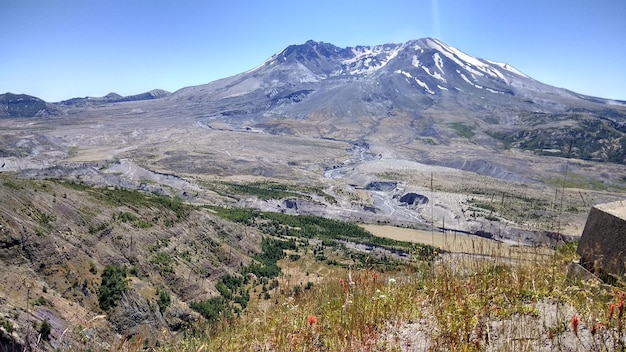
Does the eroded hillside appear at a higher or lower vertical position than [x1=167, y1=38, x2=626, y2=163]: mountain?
lower

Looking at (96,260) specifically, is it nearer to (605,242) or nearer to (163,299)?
(163,299)

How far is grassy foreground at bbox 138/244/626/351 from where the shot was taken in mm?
3471

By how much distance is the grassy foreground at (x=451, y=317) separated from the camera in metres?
3.47

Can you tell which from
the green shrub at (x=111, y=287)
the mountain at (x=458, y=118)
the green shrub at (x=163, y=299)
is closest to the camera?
the green shrub at (x=111, y=287)

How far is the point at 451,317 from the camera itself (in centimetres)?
373

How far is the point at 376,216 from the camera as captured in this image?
204 ft

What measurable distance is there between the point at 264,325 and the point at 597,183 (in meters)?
105

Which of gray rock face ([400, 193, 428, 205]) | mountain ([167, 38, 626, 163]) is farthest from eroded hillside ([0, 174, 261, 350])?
mountain ([167, 38, 626, 163])

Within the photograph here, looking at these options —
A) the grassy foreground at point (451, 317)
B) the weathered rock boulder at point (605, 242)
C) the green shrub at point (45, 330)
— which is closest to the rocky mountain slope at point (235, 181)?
the green shrub at point (45, 330)

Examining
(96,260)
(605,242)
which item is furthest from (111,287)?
(605,242)

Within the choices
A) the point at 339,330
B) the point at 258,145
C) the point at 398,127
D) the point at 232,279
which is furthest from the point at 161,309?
the point at 398,127

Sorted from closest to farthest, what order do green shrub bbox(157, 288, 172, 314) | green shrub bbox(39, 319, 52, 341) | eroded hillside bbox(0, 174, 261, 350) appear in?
green shrub bbox(39, 319, 52, 341) → eroded hillside bbox(0, 174, 261, 350) → green shrub bbox(157, 288, 172, 314)

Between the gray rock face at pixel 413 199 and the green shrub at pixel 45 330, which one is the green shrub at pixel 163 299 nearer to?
the green shrub at pixel 45 330

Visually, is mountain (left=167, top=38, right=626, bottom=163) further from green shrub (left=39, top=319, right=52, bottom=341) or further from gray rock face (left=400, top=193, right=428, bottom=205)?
green shrub (left=39, top=319, right=52, bottom=341)
